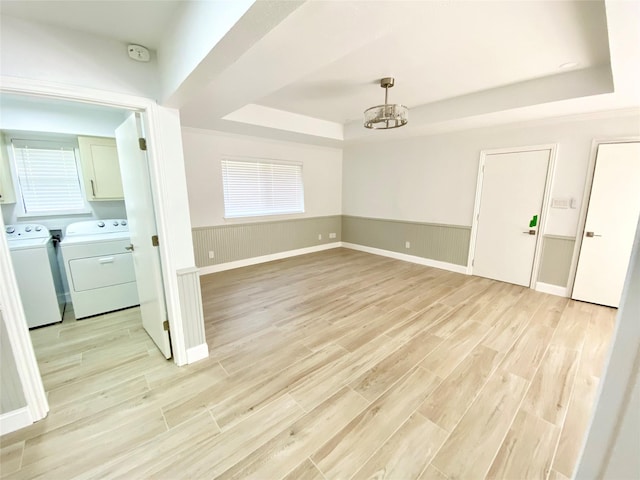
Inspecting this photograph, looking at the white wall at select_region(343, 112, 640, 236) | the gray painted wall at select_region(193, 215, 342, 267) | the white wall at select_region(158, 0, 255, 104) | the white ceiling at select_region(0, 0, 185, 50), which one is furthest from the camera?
the gray painted wall at select_region(193, 215, 342, 267)

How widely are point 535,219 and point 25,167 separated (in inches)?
262

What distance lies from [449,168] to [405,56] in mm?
2664

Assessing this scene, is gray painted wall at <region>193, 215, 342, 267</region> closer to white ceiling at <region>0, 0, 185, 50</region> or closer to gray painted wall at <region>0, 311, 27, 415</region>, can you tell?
gray painted wall at <region>0, 311, 27, 415</region>

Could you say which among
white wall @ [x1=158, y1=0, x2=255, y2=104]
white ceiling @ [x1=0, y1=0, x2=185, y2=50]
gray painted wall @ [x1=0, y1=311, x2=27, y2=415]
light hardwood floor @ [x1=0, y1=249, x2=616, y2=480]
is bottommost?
light hardwood floor @ [x1=0, y1=249, x2=616, y2=480]

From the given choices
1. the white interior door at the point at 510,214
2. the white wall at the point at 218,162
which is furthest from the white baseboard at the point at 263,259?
the white interior door at the point at 510,214

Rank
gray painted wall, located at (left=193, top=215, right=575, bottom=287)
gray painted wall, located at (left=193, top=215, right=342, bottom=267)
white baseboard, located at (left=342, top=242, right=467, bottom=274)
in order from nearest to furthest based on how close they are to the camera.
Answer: gray painted wall, located at (left=193, top=215, right=575, bottom=287) < gray painted wall, located at (left=193, top=215, right=342, bottom=267) < white baseboard, located at (left=342, top=242, right=467, bottom=274)

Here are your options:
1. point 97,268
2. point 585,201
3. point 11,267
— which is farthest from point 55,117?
point 585,201

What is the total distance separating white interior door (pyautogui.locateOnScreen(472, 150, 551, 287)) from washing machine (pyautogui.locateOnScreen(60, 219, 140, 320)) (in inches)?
201

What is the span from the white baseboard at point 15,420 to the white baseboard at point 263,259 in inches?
113

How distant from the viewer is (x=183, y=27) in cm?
148

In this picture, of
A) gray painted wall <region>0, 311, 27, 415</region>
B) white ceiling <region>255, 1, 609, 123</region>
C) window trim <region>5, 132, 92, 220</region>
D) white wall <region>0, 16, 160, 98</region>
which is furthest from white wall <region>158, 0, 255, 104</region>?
window trim <region>5, 132, 92, 220</region>

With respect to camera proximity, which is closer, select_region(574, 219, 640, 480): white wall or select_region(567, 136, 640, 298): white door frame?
select_region(574, 219, 640, 480): white wall

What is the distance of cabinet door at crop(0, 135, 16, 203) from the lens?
281cm

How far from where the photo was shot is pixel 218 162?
449 cm
